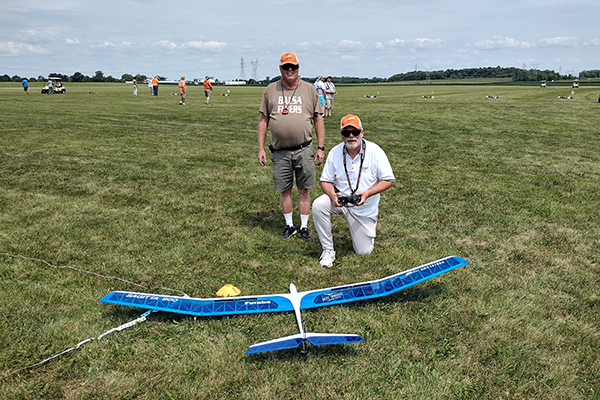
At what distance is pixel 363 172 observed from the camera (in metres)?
5.15

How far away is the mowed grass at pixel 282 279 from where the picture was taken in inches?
126

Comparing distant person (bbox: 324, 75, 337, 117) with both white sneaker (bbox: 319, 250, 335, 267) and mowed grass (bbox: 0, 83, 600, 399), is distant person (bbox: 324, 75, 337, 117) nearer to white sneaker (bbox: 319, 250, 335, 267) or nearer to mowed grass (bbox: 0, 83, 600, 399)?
mowed grass (bbox: 0, 83, 600, 399)

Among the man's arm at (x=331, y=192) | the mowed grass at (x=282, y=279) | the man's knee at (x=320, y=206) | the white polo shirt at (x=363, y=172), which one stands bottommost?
the mowed grass at (x=282, y=279)

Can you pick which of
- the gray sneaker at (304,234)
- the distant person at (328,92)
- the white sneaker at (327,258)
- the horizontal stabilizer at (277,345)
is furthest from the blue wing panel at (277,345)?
the distant person at (328,92)

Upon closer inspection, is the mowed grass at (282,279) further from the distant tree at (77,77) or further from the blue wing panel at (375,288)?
the distant tree at (77,77)

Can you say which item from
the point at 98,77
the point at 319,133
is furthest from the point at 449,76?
the point at 319,133

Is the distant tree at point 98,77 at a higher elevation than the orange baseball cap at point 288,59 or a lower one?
higher

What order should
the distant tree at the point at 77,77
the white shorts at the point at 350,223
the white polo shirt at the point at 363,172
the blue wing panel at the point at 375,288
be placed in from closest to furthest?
the blue wing panel at the point at 375,288, the white polo shirt at the point at 363,172, the white shorts at the point at 350,223, the distant tree at the point at 77,77

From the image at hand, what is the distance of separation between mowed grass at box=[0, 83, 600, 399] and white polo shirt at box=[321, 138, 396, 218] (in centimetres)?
71

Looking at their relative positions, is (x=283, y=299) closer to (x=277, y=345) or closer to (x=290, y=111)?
(x=277, y=345)

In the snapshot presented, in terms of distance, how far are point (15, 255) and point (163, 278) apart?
2109mm

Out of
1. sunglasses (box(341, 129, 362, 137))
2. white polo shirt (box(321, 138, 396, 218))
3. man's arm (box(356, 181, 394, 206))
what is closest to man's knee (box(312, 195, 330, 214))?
white polo shirt (box(321, 138, 396, 218))

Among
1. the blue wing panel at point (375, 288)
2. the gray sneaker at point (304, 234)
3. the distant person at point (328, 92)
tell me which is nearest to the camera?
the blue wing panel at point (375, 288)

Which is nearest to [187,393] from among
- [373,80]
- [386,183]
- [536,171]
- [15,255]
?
[386,183]
